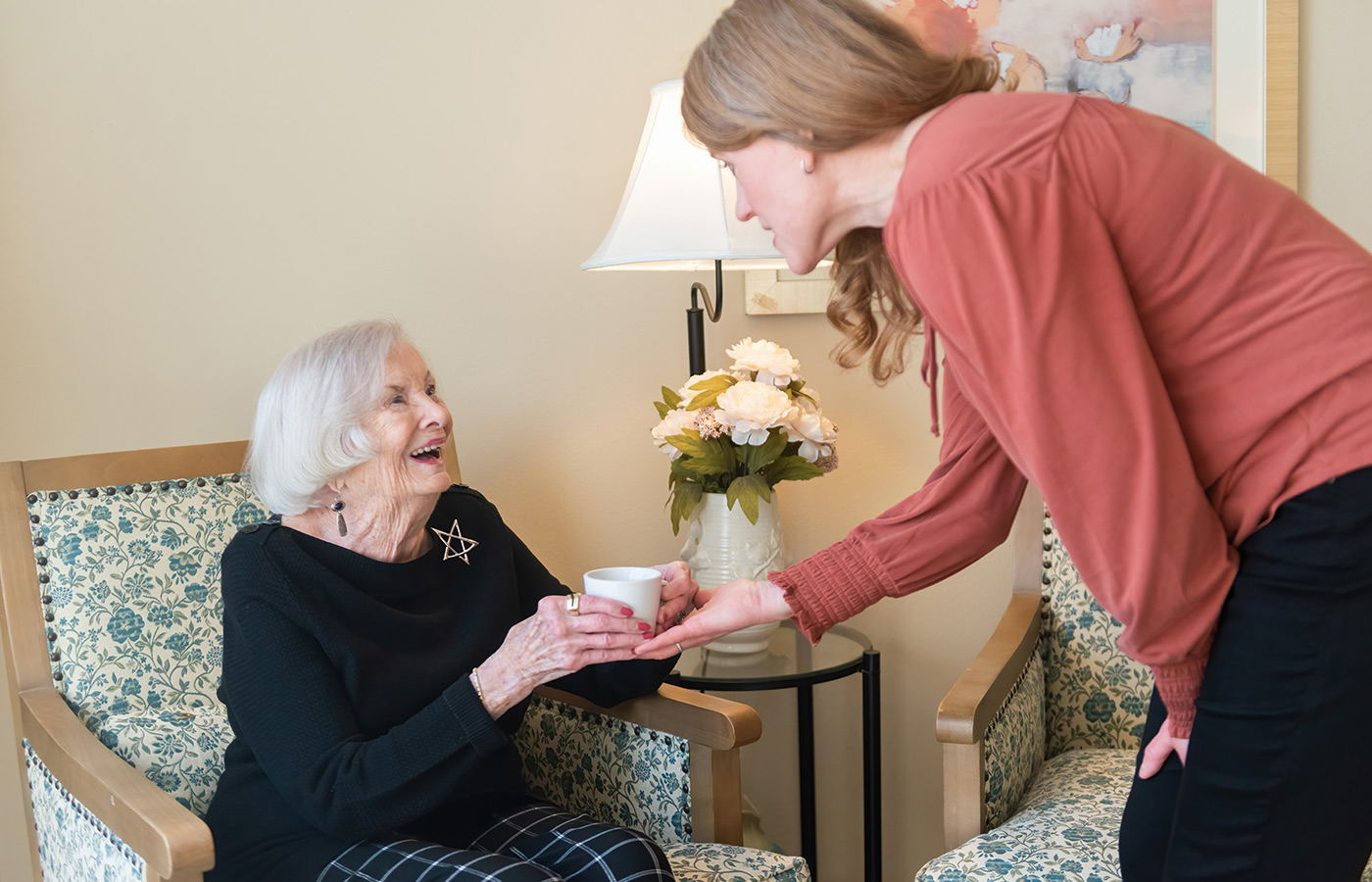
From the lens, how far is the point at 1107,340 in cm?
77

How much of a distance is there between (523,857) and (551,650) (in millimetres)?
279

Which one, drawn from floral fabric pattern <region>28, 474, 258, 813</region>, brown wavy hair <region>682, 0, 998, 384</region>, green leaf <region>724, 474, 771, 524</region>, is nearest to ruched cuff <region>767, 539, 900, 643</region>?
brown wavy hair <region>682, 0, 998, 384</region>

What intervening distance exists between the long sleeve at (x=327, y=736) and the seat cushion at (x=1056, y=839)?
1.96ft

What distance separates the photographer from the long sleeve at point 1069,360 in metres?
0.75

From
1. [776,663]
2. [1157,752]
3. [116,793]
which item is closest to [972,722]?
[1157,752]

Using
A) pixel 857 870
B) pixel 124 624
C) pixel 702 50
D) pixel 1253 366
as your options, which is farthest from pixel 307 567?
pixel 857 870

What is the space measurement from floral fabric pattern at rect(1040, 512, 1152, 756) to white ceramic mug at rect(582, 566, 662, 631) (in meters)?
0.88

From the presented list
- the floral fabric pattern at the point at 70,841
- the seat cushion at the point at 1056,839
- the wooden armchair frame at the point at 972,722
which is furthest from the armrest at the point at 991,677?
the floral fabric pattern at the point at 70,841

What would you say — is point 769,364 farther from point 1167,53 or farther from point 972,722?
point 1167,53

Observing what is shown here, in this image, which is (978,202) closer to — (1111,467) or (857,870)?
(1111,467)

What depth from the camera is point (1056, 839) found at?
1.37 meters

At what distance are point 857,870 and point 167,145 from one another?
2.02 meters

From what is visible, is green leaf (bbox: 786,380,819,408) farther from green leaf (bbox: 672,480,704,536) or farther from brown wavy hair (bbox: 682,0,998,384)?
brown wavy hair (bbox: 682,0,998,384)

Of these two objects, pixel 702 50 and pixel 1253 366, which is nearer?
pixel 1253 366
